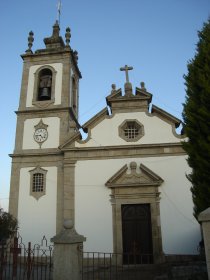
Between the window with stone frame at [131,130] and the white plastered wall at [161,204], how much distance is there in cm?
119

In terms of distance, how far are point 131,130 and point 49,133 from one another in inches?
170

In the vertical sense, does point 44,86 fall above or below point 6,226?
above

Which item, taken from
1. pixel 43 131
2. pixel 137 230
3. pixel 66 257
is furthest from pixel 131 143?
pixel 66 257

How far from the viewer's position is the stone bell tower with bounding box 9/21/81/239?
1458 cm

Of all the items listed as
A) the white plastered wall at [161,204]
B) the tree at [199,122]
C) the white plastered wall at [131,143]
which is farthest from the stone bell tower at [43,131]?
the tree at [199,122]

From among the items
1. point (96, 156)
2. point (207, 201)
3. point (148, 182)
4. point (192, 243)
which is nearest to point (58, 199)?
point (96, 156)

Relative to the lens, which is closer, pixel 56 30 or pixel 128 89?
pixel 128 89

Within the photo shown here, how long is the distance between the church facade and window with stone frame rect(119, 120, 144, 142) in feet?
0.16

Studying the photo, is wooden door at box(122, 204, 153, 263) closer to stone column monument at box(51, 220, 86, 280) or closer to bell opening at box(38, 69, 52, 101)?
stone column monument at box(51, 220, 86, 280)

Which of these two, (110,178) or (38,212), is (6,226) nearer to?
(38,212)

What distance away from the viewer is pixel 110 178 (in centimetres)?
1404

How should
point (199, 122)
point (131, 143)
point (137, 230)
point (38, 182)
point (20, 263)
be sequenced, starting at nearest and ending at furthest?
point (199, 122) < point (20, 263) < point (137, 230) < point (131, 143) < point (38, 182)

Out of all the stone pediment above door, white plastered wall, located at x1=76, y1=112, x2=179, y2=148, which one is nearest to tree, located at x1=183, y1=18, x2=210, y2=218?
the stone pediment above door

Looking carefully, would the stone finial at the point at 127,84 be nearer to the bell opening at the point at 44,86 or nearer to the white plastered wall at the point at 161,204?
the white plastered wall at the point at 161,204
